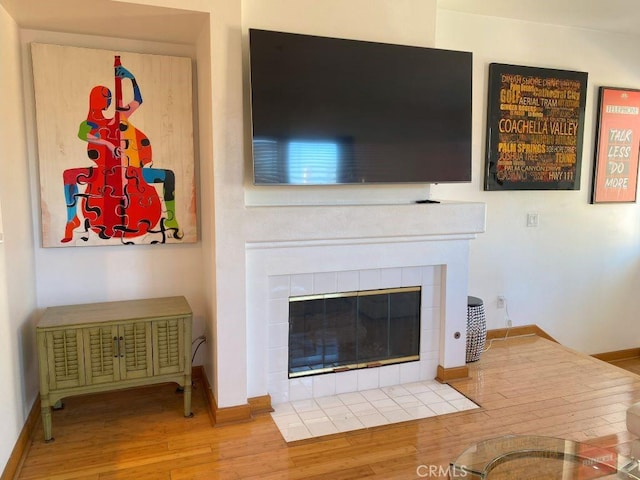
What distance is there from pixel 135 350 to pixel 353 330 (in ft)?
4.13

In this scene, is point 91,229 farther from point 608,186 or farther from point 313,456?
point 608,186

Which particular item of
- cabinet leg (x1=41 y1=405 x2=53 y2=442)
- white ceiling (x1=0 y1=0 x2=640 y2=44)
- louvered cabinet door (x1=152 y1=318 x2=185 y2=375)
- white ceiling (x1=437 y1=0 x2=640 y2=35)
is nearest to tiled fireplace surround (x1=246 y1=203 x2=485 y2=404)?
louvered cabinet door (x1=152 y1=318 x2=185 y2=375)

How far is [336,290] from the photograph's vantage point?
294 centimetres

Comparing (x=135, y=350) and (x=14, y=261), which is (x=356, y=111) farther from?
(x=14, y=261)

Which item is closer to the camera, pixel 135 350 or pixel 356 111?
pixel 135 350

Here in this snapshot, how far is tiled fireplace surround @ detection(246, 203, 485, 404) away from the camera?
2.75m

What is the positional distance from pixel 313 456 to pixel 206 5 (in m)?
2.25

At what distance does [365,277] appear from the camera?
2994mm

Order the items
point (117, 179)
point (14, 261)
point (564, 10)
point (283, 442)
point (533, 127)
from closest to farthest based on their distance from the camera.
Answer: point (14, 261) < point (283, 442) < point (117, 179) < point (564, 10) < point (533, 127)

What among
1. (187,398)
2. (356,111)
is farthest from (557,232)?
(187,398)

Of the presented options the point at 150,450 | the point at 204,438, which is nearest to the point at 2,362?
the point at 150,450

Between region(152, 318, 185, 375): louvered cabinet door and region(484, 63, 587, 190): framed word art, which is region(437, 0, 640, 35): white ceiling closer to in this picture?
region(484, 63, 587, 190): framed word art

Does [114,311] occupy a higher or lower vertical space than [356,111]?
lower
